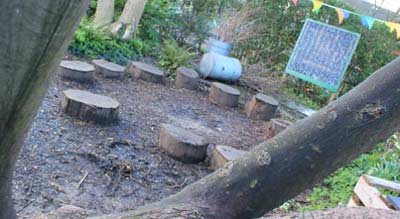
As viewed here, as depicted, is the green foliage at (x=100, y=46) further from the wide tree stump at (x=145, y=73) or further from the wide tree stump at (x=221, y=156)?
the wide tree stump at (x=221, y=156)

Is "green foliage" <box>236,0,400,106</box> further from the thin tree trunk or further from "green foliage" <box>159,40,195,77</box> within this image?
the thin tree trunk

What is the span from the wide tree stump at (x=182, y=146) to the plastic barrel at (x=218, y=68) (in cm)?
307

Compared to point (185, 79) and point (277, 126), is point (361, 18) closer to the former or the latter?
point (277, 126)

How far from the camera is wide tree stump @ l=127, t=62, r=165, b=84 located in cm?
598

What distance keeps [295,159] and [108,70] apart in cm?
481

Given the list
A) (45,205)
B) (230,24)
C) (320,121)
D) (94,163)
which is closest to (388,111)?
(320,121)

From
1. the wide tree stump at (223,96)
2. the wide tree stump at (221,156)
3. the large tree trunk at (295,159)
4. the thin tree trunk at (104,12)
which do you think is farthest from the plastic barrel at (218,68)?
the large tree trunk at (295,159)

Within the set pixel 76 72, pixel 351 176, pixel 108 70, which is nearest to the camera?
pixel 351 176

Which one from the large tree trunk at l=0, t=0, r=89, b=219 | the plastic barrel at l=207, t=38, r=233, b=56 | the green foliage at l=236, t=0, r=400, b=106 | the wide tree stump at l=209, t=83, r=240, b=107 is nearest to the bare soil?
the wide tree stump at l=209, t=83, r=240, b=107

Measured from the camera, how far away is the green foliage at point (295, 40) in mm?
7629

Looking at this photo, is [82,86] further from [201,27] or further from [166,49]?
[201,27]

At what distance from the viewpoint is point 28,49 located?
69 cm

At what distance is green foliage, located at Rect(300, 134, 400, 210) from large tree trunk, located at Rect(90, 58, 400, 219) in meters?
2.71

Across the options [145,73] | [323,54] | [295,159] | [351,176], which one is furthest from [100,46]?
[295,159]
